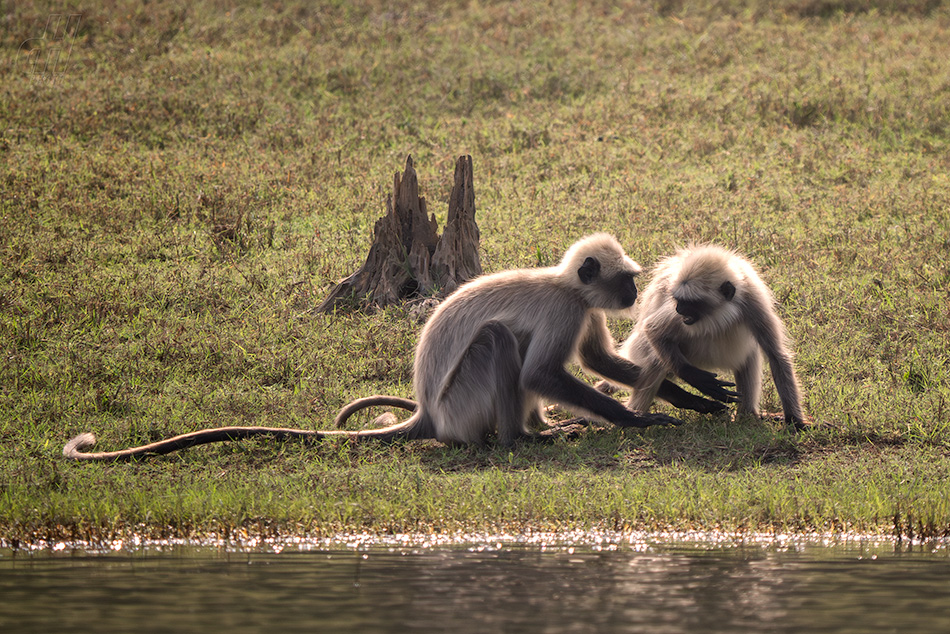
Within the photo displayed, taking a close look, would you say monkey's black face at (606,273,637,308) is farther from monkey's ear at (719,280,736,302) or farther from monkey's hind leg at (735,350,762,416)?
monkey's hind leg at (735,350,762,416)

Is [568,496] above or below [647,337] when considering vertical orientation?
below

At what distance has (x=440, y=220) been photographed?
551 inches

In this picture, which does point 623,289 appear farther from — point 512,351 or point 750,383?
point 750,383

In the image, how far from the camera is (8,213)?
14125 millimetres

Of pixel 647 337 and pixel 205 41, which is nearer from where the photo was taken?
pixel 647 337

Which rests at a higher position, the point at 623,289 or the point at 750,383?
the point at 623,289

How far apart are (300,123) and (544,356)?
11607 millimetres

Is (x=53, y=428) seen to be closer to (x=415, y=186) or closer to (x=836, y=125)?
(x=415, y=186)

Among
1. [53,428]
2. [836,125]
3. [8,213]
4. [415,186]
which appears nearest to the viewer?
[53,428]

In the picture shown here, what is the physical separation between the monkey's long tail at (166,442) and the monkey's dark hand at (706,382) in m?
2.47

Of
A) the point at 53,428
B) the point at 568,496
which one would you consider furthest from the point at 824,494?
the point at 53,428

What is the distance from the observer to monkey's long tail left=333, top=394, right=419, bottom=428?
8.14 m

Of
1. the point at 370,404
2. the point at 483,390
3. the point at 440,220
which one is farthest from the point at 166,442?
the point at 440,220

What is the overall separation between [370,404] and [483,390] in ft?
3.09
